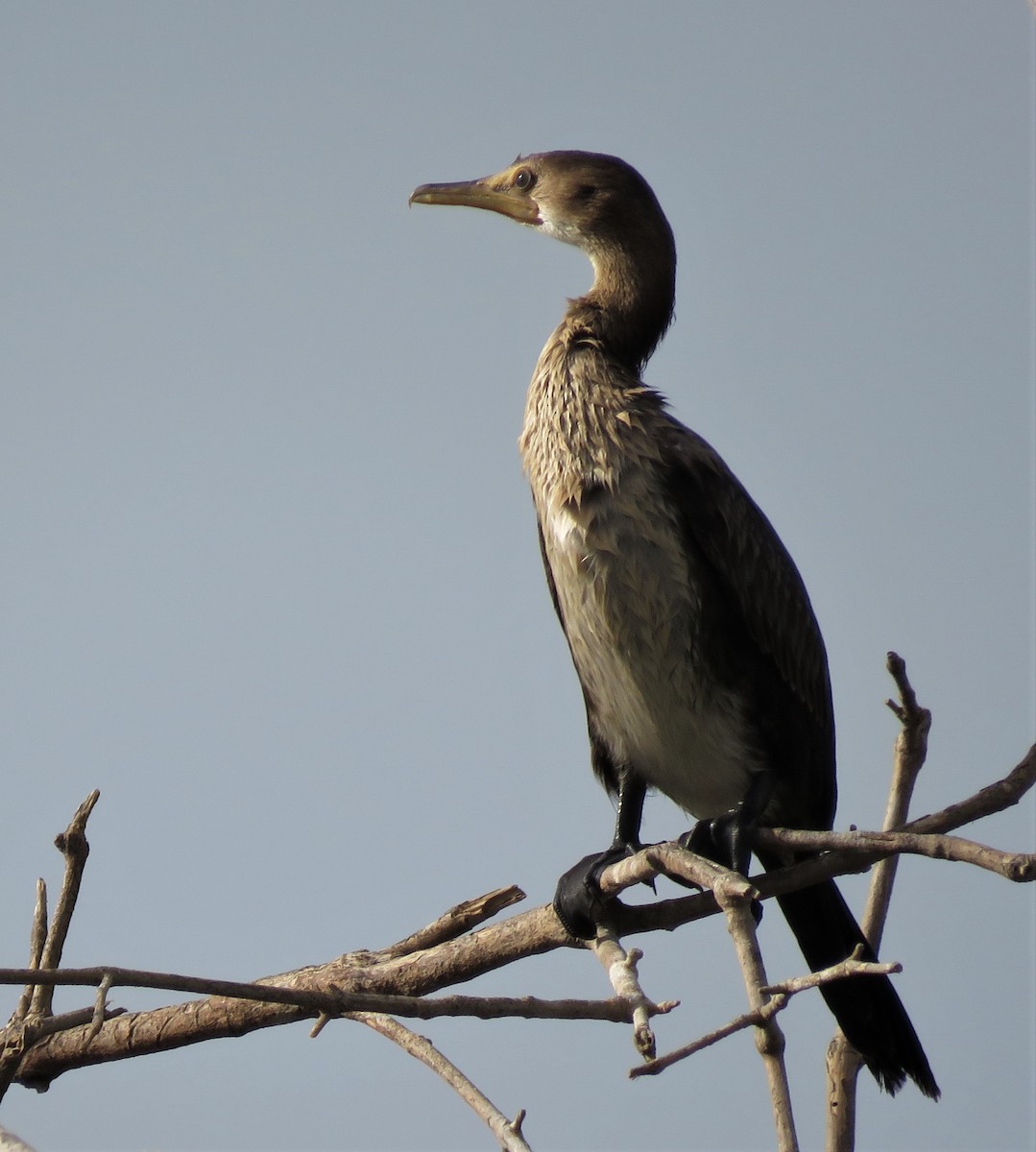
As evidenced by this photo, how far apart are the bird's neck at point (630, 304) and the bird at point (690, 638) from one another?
137 millimetres

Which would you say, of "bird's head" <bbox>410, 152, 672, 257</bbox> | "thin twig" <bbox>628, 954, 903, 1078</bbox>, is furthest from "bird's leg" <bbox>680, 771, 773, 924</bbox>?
"bird's head" <bbox>410, 152, 672, 257</bbox>

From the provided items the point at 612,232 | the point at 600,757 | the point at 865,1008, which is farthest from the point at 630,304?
the point at 865,1008

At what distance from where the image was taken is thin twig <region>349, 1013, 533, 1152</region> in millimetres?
2339

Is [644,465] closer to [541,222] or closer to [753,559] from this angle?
[753,559]

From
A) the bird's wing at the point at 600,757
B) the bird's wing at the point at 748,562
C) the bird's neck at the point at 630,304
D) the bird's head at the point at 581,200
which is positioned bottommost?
the bird's wing at the point at 600,757

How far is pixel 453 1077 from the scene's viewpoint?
2.67m

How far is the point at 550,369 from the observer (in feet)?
12.9

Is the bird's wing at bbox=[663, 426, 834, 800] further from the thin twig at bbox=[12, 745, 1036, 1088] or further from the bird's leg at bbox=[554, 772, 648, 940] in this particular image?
the thin twig at bbox=[12, 745, 1036, 1088]

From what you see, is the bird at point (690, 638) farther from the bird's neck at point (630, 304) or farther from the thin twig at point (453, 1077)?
the thin twig at point (453, 1077)

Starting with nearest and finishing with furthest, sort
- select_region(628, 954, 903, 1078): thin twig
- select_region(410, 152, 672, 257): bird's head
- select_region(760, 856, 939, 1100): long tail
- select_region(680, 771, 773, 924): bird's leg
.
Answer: select_region(628, 954, 903, 1078): thin twig < select_region(680, 771, 773, 924): bird's leg < select_region(760, 856, 939, 1100): long tail < select_region(410, 152, 672, 257): bird's head

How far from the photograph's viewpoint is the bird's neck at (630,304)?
4109 millimetres

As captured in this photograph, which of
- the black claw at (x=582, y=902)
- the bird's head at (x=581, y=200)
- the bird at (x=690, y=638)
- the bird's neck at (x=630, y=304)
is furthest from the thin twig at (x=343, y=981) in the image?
the bird's head at (x=581, y=200)

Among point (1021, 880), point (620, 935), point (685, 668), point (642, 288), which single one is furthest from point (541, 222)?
point (1021, 880)

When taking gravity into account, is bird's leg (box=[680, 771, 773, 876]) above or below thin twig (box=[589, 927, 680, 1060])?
above
